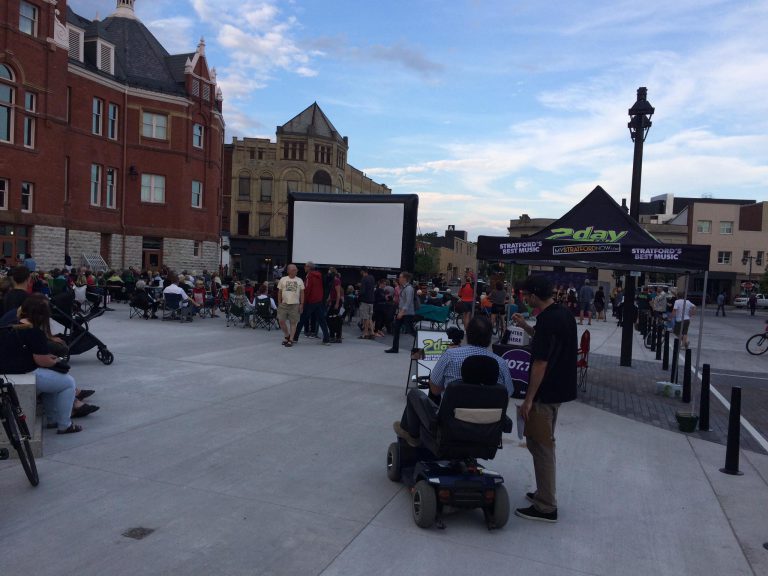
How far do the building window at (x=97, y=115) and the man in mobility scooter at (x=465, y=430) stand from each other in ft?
107

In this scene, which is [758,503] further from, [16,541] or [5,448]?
[5,448]

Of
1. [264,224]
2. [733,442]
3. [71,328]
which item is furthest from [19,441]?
[264,224]

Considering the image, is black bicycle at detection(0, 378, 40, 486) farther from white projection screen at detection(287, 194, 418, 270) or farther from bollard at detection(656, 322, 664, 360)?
white projection screen at detection(287, 194, 418, 270)

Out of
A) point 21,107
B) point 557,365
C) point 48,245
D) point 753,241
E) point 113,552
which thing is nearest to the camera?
point 113,552

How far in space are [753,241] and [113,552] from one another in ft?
249

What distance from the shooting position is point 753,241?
2623 inches

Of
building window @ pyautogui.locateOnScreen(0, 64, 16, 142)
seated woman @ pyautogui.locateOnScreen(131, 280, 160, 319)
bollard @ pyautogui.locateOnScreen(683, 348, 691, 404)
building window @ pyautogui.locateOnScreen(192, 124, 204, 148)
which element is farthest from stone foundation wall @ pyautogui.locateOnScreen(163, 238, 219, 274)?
bollard @ pyautogui.locateOnScreen(683, 348, 691, 404)

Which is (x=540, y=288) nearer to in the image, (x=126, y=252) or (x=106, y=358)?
(x=106, y=358)

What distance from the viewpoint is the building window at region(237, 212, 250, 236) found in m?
64.0

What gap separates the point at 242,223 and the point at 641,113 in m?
55.4

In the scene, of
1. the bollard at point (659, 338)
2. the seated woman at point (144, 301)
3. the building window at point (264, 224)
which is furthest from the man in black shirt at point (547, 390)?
the building window at point (264, 224)

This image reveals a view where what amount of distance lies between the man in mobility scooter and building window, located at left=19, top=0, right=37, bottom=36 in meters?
30.0

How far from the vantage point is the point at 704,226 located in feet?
223

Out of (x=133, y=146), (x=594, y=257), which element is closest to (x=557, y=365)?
(x=594, y=257)
